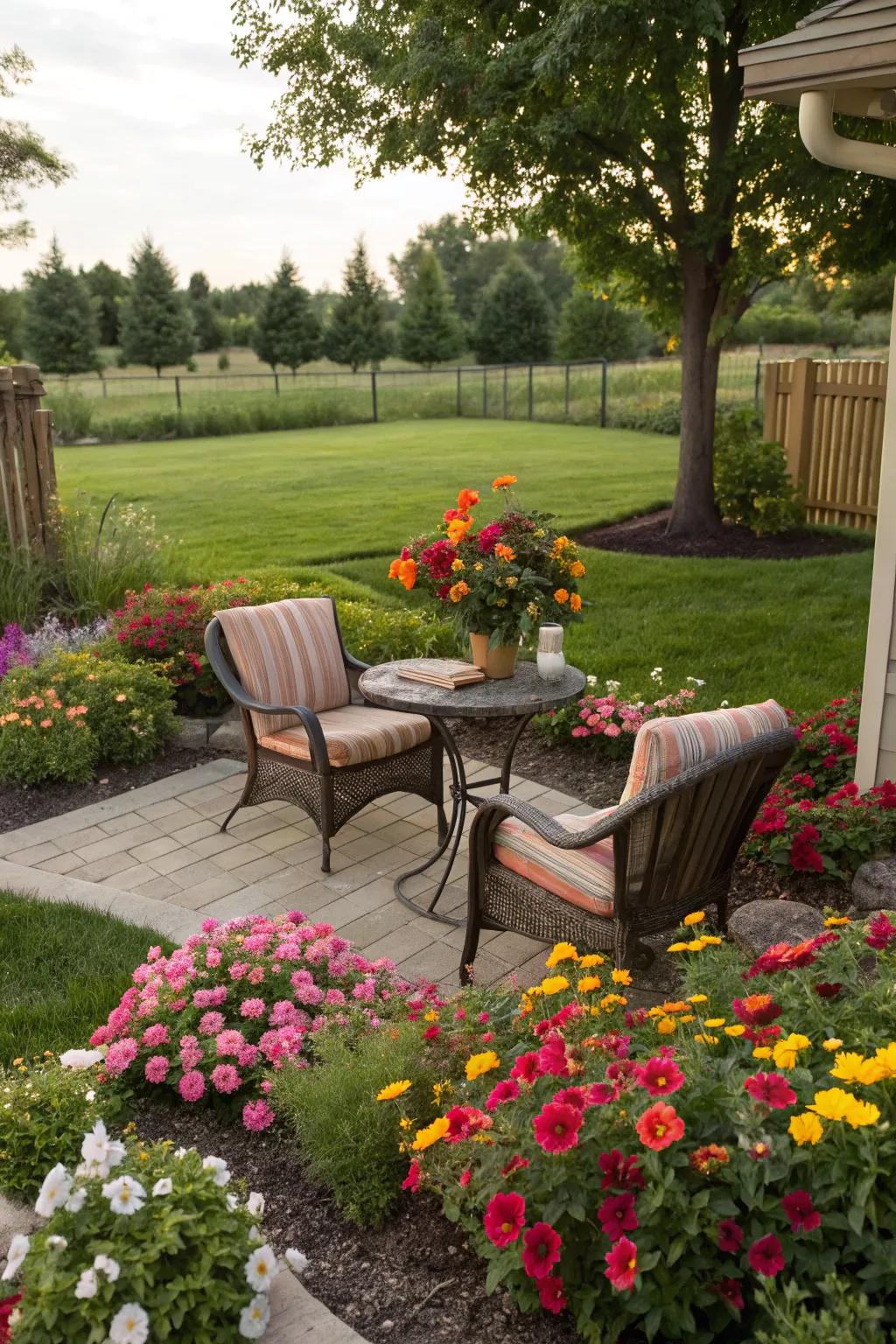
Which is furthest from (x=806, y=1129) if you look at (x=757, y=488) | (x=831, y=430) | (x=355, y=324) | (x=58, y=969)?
(x=355, y=324)

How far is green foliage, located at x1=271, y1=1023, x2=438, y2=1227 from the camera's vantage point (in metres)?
2.33

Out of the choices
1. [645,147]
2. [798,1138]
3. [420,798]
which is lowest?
[420,798]

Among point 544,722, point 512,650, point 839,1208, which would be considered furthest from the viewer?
point 544,722

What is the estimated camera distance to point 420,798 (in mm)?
5242

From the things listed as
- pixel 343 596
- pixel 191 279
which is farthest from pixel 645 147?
pixel 191 279

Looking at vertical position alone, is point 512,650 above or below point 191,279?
below

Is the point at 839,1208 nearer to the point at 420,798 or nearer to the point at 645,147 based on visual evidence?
the point at 420,798

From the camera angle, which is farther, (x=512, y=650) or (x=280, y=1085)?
(x=512, y=650)

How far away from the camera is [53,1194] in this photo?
1.83 metres

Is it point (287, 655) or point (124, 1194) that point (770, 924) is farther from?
point (287, 655)

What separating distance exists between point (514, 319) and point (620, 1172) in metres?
40.6

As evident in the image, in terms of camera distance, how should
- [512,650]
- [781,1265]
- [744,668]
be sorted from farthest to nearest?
[744,668] < [512,650] < [781,1265]

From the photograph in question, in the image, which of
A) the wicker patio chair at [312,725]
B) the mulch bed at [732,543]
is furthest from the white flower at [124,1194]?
the mulch bed at [732,543]

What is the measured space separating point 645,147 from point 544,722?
20.1 ft
